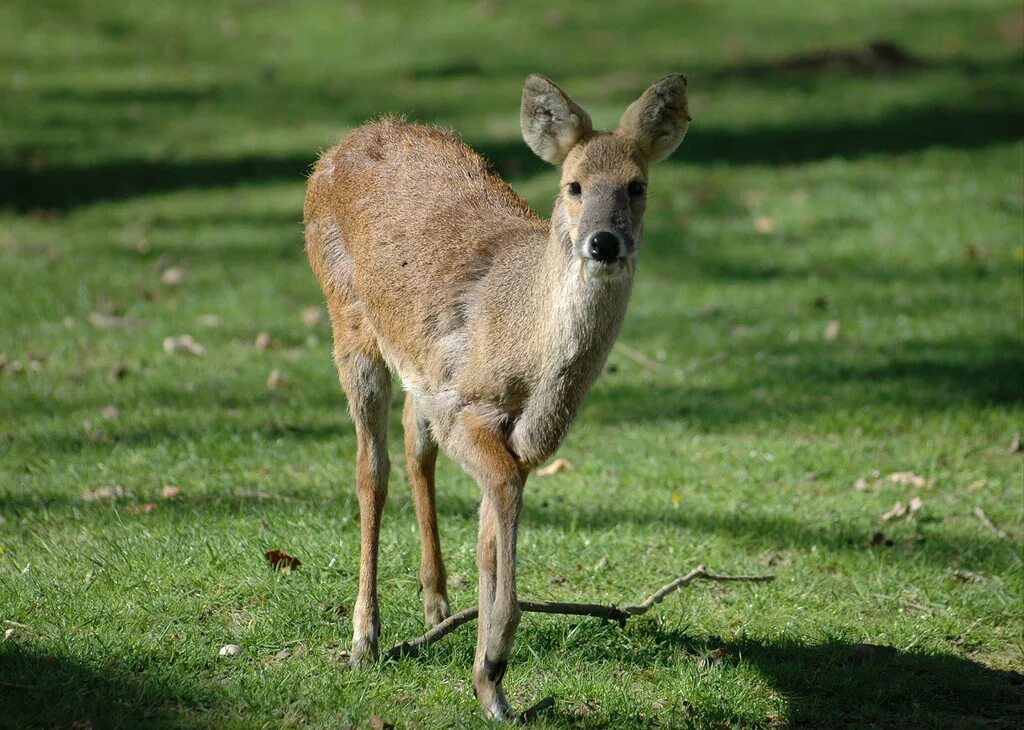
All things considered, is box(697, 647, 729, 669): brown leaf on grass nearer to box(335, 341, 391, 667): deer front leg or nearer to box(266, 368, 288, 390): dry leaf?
→ box(335, 341, 391, 667): deer front leg

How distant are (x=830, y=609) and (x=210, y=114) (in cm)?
1093

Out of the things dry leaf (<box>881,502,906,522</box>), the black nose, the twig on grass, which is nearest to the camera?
the black nose

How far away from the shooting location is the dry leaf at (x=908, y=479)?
7.12 metres

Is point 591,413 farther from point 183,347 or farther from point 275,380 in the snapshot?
point 183,347

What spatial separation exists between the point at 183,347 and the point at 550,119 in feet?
15.5

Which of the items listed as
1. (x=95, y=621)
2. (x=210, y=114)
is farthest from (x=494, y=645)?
(x=210, y=114)

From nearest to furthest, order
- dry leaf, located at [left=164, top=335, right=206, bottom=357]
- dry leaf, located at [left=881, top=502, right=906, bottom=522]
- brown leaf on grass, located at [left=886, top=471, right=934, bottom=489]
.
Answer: dry leaf, located at [left=881, top=502, right=906, bottom=522] < brown leaf on grass, located at [left=886, top=471, right=934, bottom=489] < dry leaf, located at [left=164, top=335, right=206, bottom=357]

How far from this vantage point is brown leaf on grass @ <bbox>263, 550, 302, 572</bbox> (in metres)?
5.72

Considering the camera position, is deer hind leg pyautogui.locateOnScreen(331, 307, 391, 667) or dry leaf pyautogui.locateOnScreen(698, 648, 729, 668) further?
deer hind leg pyautogui.locateOnScreen(331, 307, 391, 667)

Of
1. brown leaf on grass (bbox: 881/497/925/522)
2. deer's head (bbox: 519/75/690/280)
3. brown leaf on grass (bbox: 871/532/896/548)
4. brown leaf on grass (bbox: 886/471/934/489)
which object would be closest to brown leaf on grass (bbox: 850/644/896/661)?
brown leaf on grass (bbox: 871/532/896/548)

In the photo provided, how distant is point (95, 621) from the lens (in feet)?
16.9

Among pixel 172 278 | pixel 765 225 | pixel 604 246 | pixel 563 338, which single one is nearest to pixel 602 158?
pixel 604 246

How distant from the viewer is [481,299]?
16.6 feet

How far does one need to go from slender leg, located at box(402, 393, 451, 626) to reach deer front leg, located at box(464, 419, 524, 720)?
0.65 m
